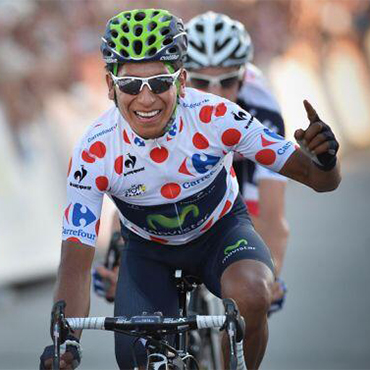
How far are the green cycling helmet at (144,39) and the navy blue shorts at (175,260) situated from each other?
2.93 feet

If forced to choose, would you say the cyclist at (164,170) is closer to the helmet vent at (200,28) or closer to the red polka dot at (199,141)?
the red polka dot at (199,141)

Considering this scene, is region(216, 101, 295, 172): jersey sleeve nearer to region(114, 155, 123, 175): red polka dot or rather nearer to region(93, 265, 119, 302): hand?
region(114, 155, 123, 175): red polka dot

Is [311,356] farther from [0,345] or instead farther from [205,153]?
[205,153]

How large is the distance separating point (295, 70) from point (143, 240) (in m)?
16.3

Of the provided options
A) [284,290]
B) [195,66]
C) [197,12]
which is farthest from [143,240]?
[197,12]

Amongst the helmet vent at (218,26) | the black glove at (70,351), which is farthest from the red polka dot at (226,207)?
the helmet vent at (218,26)

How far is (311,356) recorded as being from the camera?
10.1 meters

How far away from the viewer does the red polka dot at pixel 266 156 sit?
18.6 feet

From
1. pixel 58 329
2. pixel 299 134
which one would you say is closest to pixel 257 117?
pixel 299 134

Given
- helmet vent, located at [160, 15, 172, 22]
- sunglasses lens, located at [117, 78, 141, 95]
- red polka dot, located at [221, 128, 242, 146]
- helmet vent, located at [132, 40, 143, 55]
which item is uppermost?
helmet vent, located at [160, 15, 172, 22]

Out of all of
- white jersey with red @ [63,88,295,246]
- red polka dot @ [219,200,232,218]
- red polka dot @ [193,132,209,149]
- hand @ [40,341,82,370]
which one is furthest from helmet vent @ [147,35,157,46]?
hand @ [40,341,82,370]

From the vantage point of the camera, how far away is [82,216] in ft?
18.6

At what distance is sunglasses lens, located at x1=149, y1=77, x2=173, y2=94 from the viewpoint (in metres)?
5.61

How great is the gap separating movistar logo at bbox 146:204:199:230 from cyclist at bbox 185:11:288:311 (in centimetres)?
128
